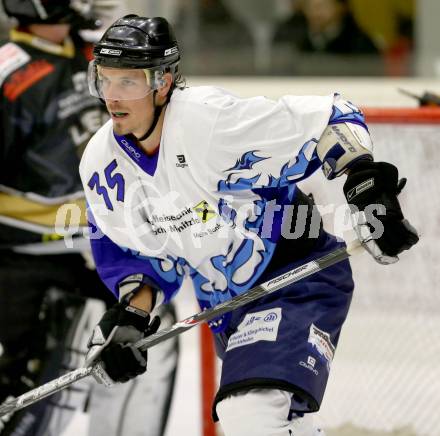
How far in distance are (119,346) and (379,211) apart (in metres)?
0.67

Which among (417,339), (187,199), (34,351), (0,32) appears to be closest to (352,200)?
(187,199)

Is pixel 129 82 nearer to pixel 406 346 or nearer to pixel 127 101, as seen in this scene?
pixel 127 101

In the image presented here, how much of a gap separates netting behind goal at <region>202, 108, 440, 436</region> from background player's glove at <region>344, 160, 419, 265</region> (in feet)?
3.01

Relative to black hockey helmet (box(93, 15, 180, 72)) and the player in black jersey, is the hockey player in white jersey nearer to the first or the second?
black hockey helmet (box(93, 15, 180, 72))

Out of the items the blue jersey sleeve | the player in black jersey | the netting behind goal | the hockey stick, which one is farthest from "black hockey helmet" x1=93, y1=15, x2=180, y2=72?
the netting behind goal

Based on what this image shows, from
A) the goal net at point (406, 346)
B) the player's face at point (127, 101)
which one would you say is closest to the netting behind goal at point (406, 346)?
the goal net at point (406, 346)

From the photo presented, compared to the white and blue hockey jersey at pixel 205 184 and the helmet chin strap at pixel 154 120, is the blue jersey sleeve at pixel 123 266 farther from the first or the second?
the helmet chin strap at pixel 154 120

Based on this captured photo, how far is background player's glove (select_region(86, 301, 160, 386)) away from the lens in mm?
2785

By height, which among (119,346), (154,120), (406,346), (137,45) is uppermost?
(137,45)

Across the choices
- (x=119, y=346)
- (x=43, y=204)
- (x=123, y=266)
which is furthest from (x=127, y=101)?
(x=43, y=204)

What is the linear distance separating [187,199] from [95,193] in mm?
239

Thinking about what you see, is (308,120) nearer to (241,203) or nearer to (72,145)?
(241,203)

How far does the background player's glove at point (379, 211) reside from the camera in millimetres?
2570

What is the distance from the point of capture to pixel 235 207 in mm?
2783
